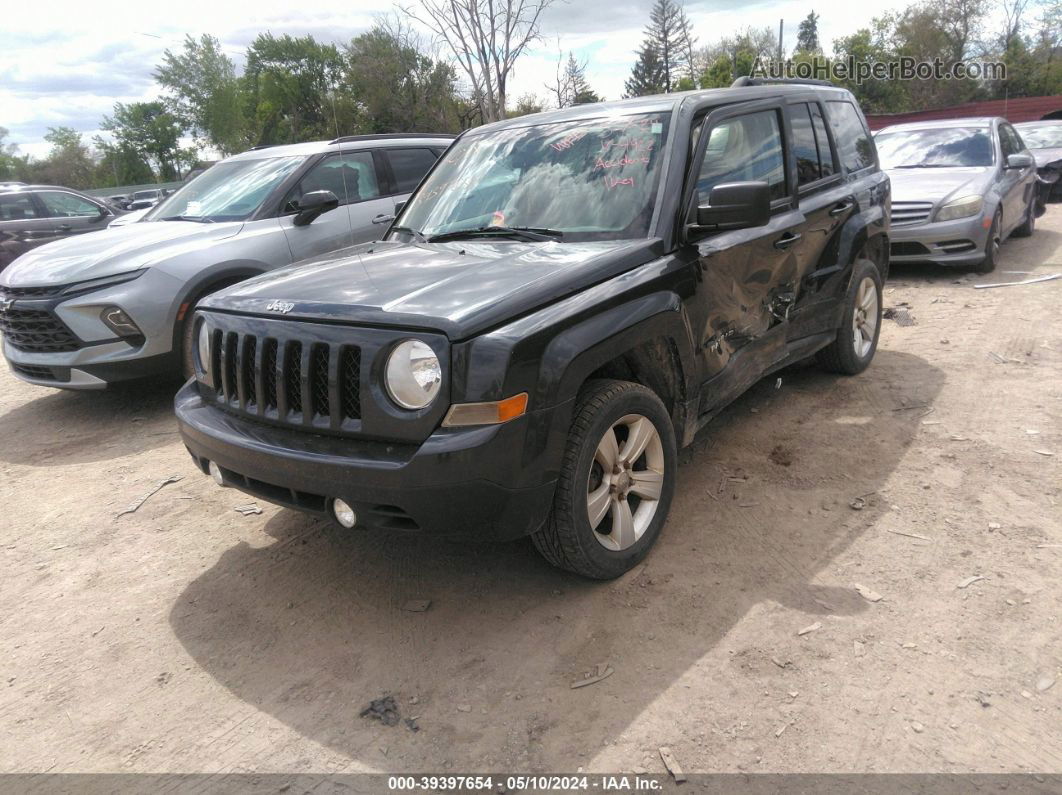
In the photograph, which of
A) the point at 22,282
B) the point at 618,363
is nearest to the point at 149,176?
the point at 22,282

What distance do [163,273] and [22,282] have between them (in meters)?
0.97

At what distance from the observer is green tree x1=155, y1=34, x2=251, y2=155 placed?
2092 inches

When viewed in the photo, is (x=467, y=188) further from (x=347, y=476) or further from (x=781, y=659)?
(x=781, y=659)

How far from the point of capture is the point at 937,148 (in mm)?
9766

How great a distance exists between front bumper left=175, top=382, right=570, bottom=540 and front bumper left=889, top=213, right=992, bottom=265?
696 cm

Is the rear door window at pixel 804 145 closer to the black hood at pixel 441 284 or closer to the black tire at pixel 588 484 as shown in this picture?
the black hood at pixel 441 284

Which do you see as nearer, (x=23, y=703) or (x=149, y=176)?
(x=23, y=703)

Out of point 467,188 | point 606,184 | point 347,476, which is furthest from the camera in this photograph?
point 467,188

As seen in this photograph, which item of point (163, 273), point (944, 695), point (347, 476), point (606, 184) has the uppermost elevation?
point (606, 184)

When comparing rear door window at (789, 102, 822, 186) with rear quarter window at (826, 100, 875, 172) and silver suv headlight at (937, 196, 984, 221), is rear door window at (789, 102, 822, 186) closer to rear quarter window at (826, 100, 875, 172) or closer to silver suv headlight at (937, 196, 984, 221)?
rear quarter window at (826, 100, 875, 172)

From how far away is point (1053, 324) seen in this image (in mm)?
6469

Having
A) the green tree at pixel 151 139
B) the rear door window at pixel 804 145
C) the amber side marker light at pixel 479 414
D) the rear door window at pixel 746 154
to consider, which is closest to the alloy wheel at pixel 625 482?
the amber side marker light at pixel 479 414

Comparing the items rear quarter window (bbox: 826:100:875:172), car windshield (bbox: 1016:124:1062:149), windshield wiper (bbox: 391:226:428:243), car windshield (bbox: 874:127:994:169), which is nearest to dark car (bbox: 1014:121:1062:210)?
car windshield (bbox: 1016:124:1062:149)

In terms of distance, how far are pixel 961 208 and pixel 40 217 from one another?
11877 millimetres
